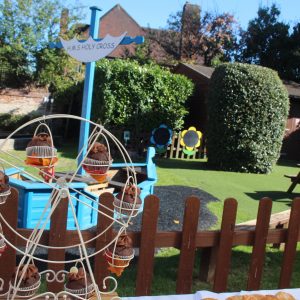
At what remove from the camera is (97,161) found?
1729mm

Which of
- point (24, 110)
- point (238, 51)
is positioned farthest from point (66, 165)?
point (238, 51)

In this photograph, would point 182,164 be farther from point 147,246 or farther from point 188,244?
point 147,246

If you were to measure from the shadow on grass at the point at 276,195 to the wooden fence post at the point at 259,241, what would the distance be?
545 cm

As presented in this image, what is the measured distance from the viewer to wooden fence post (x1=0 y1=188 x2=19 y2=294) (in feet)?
8.18

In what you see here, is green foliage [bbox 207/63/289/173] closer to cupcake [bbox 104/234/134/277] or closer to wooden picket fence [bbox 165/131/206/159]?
wooden picket fence [bbox 165/131/206/159]

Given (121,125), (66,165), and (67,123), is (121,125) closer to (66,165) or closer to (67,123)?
(66,165)

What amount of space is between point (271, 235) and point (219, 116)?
373 inches

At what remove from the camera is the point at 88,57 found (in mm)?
5668

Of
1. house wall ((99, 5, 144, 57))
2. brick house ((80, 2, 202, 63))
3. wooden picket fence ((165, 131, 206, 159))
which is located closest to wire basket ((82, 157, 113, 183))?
wooden picket fence ((165, 131, 206, 159))

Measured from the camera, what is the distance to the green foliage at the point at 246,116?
1208cm

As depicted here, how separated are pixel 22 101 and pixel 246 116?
36.2 ft

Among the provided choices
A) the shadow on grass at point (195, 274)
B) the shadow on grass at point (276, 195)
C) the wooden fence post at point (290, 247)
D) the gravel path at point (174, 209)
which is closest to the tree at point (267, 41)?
the shadow on grass at point (276, 195)

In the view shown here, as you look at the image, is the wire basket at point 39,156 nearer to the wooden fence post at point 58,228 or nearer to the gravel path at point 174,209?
the wooden fence post at point 58,228

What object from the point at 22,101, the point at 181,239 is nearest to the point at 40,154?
the point at 181,239
